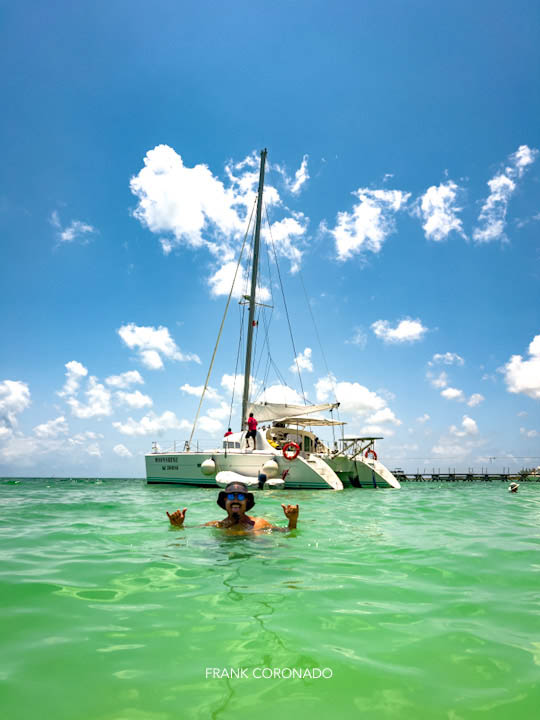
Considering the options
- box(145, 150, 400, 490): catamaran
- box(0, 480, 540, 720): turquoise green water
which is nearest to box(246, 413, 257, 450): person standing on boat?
box(145, 150, 400, 490): catamaran

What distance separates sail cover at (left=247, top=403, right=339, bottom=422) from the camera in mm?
24047

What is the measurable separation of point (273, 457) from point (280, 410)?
480 centimetres

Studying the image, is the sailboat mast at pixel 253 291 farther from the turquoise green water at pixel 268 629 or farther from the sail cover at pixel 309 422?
the turquoise green water at pixel 268 629

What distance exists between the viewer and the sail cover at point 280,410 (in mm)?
24047

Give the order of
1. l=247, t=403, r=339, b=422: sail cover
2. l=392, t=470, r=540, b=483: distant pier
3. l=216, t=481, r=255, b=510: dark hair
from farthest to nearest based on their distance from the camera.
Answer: l=392, t=470, r=540, b=483: distant pier → l=247, t=403, r=339, b=422: sail cover → l=216, t=481, r=255, b=510: dark hair

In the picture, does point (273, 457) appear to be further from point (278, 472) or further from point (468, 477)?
point (468, 477)

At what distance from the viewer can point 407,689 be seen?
205cm

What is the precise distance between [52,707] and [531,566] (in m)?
4.58

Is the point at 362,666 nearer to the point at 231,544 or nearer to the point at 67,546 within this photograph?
the point at 231,544

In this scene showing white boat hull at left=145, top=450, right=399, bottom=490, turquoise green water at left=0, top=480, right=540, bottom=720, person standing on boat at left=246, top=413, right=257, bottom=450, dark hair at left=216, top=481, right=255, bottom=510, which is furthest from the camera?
person standing on boat at left=246, top=413, right=257, bottom=450

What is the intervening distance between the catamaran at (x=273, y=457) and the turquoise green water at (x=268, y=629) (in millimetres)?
14327

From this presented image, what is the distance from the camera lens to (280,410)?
2441 cm

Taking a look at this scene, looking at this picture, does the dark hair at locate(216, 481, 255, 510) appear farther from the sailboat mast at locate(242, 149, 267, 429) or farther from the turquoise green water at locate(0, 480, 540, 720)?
the sailboat mast at locate(242, 149, 267, 429)

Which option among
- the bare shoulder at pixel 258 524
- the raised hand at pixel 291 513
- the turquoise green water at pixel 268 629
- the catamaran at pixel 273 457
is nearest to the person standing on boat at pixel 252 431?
the catamaran at pixel 273 457
